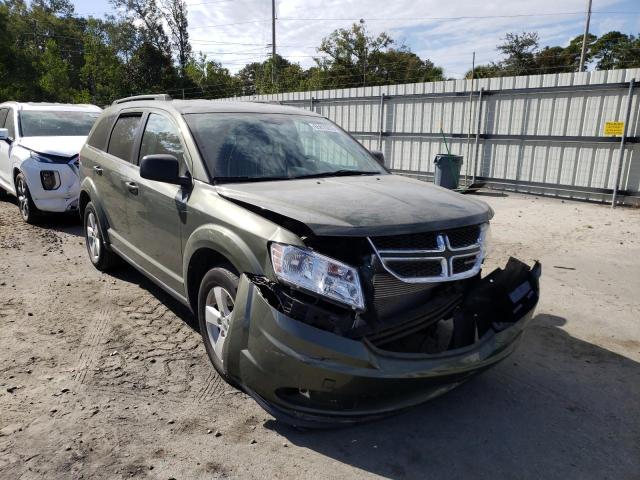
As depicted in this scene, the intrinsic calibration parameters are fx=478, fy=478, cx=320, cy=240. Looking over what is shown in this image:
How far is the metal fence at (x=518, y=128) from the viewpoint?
9898 millimetres

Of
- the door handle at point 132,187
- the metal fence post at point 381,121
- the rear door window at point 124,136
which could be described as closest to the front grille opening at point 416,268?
the door handle at point 132,187

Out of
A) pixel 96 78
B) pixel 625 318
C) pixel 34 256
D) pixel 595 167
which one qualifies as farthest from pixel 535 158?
pixel 96 78

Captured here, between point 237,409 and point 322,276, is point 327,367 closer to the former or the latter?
point 322,276

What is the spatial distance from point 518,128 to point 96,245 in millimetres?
9957

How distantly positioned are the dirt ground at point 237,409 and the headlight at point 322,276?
2.86ft

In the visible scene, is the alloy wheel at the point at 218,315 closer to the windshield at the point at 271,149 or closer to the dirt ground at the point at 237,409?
the dirt ground at the point at 237,409

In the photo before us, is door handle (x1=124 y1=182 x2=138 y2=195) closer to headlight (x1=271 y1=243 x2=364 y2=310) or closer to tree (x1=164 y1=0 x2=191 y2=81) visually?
headlight (x1=271 y1=243 x2=364 y2=310)

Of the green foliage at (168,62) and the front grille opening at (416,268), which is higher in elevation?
the green foliage at (168,62)

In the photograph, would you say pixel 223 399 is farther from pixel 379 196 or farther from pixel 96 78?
pixel 96 78

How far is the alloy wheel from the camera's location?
2941 mm

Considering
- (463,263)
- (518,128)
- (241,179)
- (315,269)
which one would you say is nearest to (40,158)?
(241,179)

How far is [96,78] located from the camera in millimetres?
40031

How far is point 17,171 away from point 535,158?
35.0 feet

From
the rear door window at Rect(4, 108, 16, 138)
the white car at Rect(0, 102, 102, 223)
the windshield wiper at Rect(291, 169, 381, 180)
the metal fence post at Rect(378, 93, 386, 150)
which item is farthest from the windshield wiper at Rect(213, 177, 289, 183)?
the metal fence post at Rect(378, 93, 386, 150)
